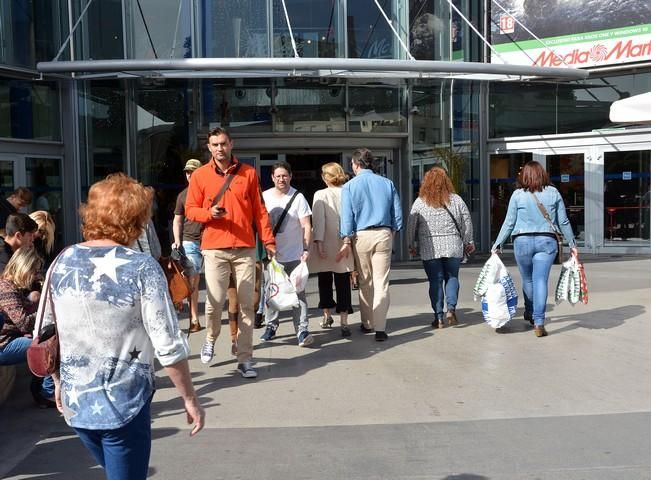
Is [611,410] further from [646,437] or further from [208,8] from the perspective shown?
[208,8]

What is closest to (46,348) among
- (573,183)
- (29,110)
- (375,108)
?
(29,110)

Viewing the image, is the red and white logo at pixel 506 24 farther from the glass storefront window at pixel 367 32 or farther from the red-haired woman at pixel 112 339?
the red-haired woman at pixel 112 339

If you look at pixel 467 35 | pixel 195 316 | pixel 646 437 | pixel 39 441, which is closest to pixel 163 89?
pixel 467 35

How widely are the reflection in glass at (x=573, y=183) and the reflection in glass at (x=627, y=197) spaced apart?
1.64ft

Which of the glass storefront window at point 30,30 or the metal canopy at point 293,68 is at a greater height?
the glass storefront window at point 30,30

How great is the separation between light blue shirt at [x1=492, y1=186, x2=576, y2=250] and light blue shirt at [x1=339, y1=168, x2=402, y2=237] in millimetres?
1237

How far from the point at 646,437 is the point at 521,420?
0.75m

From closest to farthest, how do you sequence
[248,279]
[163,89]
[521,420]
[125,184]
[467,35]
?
[125,184]
[521,420]
[248,279]
[163,89]
[467,35]

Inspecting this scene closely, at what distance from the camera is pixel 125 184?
9.38ft

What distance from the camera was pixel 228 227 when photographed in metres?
5.99

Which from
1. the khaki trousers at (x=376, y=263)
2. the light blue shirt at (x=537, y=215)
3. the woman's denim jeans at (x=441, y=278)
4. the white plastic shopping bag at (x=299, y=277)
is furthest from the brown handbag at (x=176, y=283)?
the light blue shirt at (x=537, y=215)

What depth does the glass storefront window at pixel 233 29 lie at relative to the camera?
15148 mm

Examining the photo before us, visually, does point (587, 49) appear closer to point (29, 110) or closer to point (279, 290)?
point (29, 110)

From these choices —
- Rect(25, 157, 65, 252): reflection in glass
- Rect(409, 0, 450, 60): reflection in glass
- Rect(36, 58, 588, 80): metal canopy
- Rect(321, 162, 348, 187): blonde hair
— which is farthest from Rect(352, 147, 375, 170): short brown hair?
Rect(409, 0, 450, 60): reflection in glass
